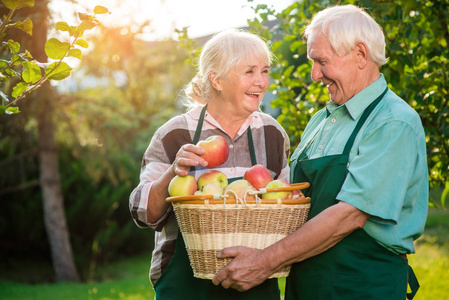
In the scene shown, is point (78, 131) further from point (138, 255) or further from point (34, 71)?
point (34, 71)

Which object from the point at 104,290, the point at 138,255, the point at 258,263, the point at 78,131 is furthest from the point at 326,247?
the point at 138,255

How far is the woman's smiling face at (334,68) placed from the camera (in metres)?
2.31

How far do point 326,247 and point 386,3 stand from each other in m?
2.01

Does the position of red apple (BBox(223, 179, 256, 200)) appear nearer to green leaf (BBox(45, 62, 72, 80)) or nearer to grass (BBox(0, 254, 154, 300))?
green leaf (BBox(45, 62, 72, 80))

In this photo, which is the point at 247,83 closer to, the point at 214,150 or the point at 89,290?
the point at 214,150

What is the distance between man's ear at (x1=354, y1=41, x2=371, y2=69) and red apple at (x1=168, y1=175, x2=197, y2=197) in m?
0.87

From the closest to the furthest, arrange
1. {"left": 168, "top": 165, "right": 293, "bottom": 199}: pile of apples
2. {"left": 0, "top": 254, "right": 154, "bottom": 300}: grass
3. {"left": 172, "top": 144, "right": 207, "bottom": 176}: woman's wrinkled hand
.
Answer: {"left": 168, "top": 165, "right": 293, "bottom": 199}: pile of apples → {"left": 172, "top": 144, "right": 207, "bottom": 176}: woman's wrinkled hand → {"left": 0, "top": 254, "right": 154, "bottom": 300}: grass

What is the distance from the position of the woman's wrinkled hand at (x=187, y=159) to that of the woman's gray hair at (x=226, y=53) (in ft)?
1.71

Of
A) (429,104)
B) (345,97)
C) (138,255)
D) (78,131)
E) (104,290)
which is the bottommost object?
(138,255)

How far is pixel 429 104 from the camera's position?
354cm

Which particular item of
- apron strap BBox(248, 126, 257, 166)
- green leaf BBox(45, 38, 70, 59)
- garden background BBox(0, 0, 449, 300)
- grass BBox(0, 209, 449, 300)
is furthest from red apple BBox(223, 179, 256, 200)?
grass BBox(0, 209, 449, 300)

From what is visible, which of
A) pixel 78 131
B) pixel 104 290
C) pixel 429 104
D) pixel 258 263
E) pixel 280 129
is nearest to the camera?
pixel 258 263

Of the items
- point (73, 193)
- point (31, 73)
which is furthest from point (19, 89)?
point (73, 193)

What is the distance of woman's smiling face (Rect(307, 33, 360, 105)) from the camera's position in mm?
2314
